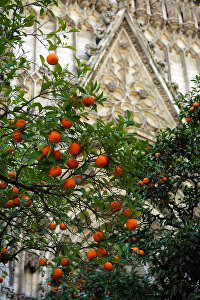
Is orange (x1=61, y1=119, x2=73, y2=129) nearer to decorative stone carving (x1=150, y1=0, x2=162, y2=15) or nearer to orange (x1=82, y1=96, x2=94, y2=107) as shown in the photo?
orange (x1=82, y1=96, x2=94, y2=107)

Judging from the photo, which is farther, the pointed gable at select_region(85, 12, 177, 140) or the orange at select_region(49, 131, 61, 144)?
the pointed gable at select_region(85, 12, 177, 140)

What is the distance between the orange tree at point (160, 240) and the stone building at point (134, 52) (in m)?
3.34

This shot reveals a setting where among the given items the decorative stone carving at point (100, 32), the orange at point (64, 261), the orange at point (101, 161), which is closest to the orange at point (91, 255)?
the orange at point (64, 261)

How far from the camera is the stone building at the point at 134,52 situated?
9.86m

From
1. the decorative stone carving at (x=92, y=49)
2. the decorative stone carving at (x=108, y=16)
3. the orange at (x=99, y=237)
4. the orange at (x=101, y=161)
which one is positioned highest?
the decorative stone carving at (x=108, y=16)

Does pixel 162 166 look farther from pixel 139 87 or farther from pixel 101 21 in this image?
pixel 101 21

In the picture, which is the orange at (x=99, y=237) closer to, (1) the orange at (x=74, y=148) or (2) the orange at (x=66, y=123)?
(1) the orange at (x=74, y=148)

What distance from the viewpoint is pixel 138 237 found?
5398 millimetres

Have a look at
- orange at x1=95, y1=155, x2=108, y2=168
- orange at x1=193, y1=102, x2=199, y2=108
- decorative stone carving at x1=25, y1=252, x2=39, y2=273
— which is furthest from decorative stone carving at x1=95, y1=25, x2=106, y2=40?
orange at x1=95, y1=155, x2=108, y2=168

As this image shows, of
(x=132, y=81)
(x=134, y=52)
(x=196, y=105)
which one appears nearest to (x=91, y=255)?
(x=196, y=105)

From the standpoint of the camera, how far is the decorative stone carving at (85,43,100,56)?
1005 cm

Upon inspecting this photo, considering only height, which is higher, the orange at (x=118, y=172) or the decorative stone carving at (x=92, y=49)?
the decorative stone carving at (x=92, y=49)

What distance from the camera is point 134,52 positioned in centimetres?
1059

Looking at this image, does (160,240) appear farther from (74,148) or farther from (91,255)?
(74,148)
